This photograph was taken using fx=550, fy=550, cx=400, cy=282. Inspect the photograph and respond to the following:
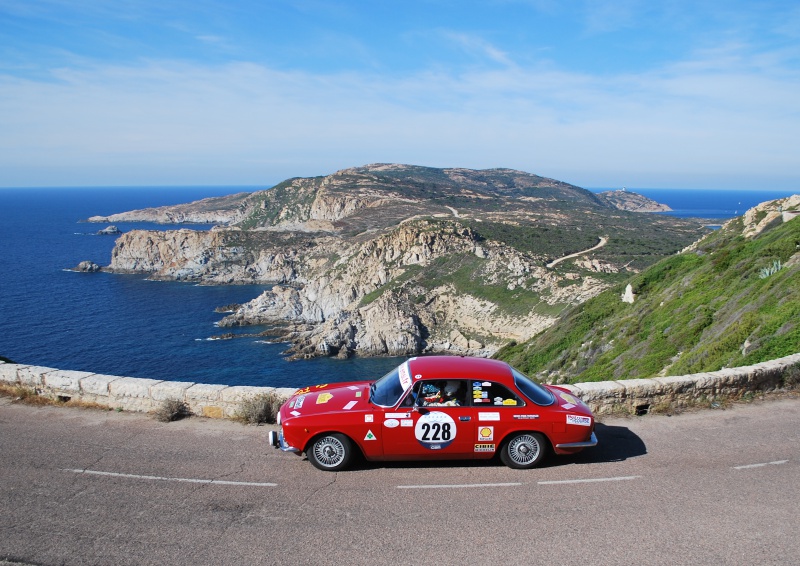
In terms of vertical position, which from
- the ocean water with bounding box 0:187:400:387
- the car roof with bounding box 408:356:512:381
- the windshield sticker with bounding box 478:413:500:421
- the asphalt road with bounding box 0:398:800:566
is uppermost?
the car roof with bounding box 408:356:512:381

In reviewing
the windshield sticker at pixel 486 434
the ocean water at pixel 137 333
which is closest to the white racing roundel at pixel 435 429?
the windshield sticker at pixel 486 434

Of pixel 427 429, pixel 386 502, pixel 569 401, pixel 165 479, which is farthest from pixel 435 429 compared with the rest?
pixel 165 479

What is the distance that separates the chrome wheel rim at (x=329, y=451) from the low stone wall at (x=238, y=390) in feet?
7.15

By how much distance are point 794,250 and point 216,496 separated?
23.4 meters

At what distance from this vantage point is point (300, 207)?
152 m

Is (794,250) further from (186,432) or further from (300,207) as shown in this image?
(300,207)

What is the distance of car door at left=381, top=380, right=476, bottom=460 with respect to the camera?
7305mm

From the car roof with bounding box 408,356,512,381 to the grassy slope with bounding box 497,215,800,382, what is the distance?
24.8 ft

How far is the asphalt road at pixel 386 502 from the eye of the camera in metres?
5.55

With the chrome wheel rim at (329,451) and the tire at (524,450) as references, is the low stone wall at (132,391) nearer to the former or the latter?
the chrome wheel rim at (329,451)

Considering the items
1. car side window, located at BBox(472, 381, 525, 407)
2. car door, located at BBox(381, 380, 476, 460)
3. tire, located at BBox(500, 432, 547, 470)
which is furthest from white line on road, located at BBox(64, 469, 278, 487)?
tire, located at BBox(500, 432, 547, 470)

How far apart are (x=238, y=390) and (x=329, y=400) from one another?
2470mm

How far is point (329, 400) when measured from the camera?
25.6 feet

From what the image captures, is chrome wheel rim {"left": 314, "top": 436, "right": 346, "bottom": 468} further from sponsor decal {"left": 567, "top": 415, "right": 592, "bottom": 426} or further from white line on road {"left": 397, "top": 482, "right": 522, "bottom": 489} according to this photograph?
sponsor decal {"left": 567, "top": 415, "right": 592, "bottom": 426}
